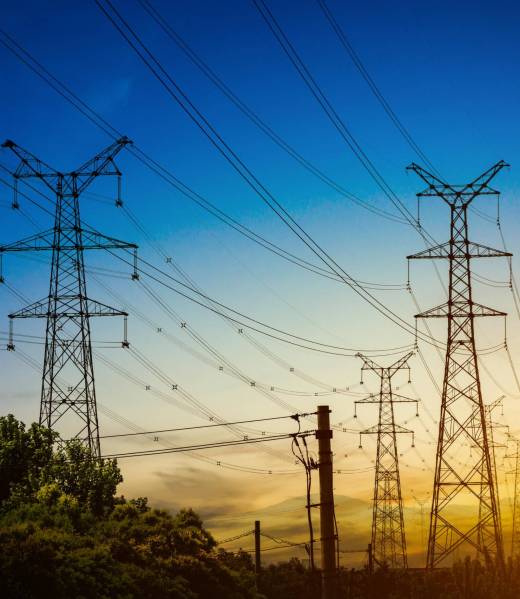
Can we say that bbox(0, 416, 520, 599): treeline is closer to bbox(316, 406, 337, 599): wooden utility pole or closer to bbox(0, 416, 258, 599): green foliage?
bbox(0, 416, 258, 599): green foliage

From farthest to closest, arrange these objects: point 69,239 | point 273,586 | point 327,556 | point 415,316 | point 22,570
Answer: point 273,586, point 69,239, point 415,316, point 22,570, point 327,556

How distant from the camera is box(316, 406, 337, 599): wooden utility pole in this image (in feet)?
91.7

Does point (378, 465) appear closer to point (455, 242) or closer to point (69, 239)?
point (455, 242)

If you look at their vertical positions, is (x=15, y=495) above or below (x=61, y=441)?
below

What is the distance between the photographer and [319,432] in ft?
95.4

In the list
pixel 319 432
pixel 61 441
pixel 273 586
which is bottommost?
pixel 273 586

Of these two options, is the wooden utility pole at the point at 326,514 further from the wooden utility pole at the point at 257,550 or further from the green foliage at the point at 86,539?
the wooden utility pole at the point at 257,550

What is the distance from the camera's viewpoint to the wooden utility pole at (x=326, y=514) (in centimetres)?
2795

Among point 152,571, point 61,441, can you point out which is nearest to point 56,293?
point 61,441

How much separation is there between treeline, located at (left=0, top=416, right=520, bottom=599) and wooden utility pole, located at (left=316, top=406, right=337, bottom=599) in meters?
A: 9.40

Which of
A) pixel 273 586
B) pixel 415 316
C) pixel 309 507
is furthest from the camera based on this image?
pixel 273 586

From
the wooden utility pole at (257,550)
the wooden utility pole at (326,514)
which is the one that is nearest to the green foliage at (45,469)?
the wooden utility pole at (257,550)

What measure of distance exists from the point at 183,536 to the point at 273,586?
20966 millimetres

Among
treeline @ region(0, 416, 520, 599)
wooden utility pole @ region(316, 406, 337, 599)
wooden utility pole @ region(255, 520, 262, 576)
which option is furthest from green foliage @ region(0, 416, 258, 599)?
wooden utility pole @ region(316, 406, 337, 599)
